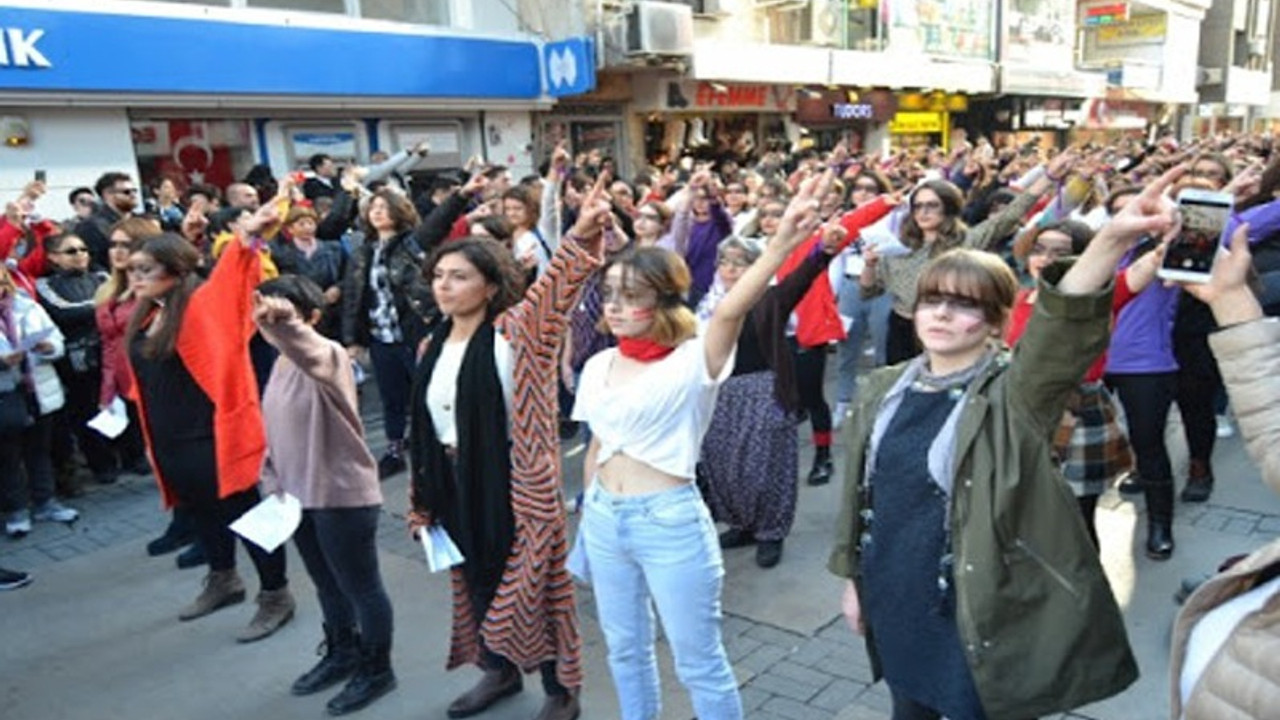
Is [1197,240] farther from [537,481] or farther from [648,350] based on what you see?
[537,481]

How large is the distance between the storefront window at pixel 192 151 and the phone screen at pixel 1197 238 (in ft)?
35.3

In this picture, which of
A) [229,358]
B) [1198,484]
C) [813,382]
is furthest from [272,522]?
[1198,484]

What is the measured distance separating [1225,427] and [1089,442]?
374 cm

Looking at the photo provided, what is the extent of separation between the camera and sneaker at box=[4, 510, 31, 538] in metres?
5.61

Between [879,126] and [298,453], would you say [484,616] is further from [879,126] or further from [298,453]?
[879,126]

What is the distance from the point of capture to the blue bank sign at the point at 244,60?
28.9ft

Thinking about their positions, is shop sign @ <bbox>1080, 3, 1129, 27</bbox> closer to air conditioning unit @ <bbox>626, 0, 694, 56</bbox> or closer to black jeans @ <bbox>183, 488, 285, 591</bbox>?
air conditioning unit @ <bbox>626, 0, 694, 56</bbox>

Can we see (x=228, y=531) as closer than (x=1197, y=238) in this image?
No

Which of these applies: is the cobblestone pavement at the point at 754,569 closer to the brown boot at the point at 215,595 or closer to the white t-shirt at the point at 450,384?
the brown boot at the point at 215,595

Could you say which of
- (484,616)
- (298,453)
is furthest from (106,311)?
(484,616)

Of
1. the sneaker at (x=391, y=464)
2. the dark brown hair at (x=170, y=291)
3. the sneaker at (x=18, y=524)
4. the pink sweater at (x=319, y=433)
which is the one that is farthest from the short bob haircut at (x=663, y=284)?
the sneaker at (x=18, y=524)

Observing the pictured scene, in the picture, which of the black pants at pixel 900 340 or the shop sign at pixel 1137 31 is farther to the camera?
the shop sign at pixel 1137 31

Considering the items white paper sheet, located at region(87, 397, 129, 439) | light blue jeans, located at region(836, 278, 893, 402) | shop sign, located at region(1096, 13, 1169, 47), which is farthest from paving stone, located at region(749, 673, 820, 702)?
shop sign, located at region(1096, 13, 1169, 47)

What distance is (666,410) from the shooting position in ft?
9.00
